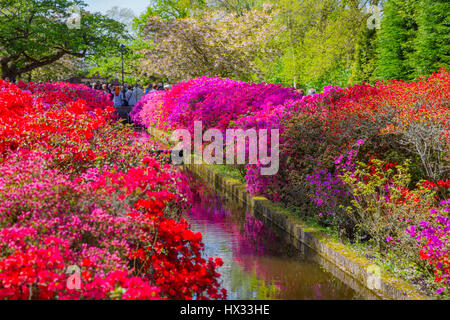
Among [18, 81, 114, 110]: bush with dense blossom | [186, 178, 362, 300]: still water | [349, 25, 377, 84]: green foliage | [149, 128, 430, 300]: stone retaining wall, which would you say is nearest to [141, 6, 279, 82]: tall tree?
[349, 25, 377, 84]: green foliage

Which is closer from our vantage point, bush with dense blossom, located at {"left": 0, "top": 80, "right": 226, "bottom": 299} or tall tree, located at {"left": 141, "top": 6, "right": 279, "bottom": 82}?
bush with dense blossom, located at {"left": 0, "top": 80, "right": 226, "bottom": 299}

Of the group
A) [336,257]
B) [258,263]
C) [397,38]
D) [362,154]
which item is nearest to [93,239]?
[258,263]

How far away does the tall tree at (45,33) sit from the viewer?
2598 centimetres

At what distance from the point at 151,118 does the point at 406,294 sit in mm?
21399

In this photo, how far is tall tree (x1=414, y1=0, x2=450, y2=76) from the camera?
1995cm

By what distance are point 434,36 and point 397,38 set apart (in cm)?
480

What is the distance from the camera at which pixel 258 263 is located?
685cm
